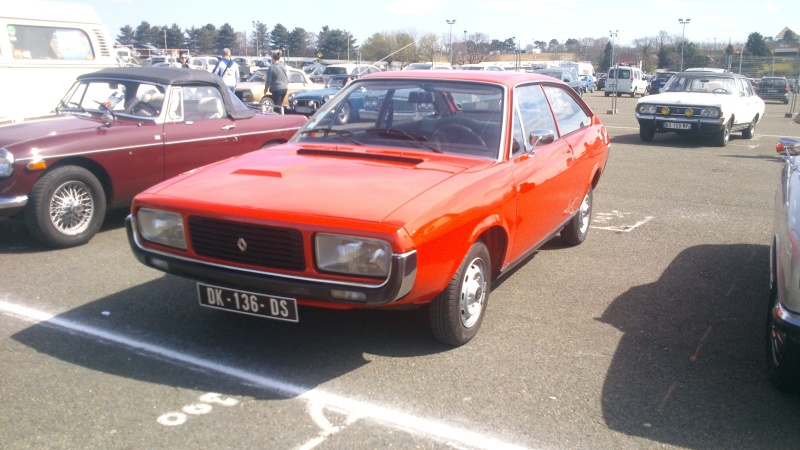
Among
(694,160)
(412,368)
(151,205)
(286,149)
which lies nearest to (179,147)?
(286,149)

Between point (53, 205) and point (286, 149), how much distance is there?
8.43ft

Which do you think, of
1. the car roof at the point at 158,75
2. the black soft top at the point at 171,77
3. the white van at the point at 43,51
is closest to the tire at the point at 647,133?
the black soft top at the point at 171,77

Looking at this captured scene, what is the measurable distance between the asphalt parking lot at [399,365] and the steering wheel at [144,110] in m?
1.68

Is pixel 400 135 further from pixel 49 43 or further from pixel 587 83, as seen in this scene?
pixel 587 83

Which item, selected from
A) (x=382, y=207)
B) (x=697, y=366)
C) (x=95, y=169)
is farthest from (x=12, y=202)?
(x=697, y=366)

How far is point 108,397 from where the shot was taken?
3373 mm

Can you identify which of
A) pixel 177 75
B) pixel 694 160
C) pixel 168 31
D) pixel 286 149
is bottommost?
pixel 694 160

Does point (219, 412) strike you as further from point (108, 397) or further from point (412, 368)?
point (412, 368)

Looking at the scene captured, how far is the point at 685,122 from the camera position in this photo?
14.3 meters

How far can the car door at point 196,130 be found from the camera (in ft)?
22.9

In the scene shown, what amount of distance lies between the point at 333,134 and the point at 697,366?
276cm

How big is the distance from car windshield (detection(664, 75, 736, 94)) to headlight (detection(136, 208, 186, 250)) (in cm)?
1415

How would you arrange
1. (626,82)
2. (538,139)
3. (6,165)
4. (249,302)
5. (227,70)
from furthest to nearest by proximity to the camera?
(626,82) → (227,70) → (6,165) → (538,139) → (249,302)

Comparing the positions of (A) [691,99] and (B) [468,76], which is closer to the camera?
(B) [468,76]
